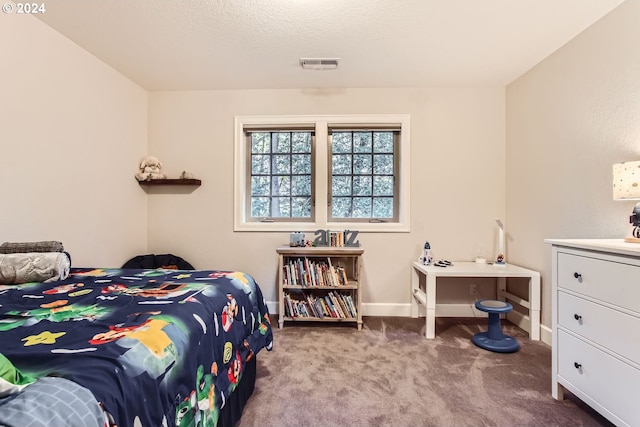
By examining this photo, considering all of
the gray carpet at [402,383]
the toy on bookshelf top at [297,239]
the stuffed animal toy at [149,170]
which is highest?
the stuffed animal toy at [149,170]

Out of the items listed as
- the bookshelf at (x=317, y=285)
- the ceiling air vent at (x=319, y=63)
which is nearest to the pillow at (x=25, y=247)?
the bookshelf at (x=317, y=285)

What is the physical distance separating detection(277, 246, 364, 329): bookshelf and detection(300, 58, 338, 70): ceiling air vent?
5.21 ft

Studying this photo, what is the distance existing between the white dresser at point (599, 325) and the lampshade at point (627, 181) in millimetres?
295

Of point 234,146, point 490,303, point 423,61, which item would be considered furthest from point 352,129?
point 490,303

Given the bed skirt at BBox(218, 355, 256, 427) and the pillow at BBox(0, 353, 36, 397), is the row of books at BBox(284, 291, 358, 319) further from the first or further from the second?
the pillow at BBox(0, 353, 36, 397)

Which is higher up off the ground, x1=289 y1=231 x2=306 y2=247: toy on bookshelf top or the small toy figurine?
x1=289 y1=231 x2=306 y2=247: toy on bookshelf top

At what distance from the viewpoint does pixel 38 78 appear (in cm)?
190

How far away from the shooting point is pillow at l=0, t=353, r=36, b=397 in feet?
1.73

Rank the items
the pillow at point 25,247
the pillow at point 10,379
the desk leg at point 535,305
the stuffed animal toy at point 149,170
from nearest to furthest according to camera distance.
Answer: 1. the pillow at point 10,379
2. the pillow at point 25,247
3. the desk leg at point 535,305
4. the stuffed animal toy at point 149,170

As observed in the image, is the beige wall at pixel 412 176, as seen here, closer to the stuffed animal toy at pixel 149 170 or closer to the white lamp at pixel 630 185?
the stuffed animal toy at pixel 149 170

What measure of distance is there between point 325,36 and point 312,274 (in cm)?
192

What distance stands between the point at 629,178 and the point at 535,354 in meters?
1.38

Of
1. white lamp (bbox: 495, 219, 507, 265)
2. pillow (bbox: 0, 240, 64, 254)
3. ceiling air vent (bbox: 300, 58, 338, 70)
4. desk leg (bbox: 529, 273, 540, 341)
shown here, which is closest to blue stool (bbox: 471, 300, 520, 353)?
desk leg (bbox: 529, 273, 540, 341)

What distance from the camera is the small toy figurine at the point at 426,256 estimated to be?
8.92 feet
